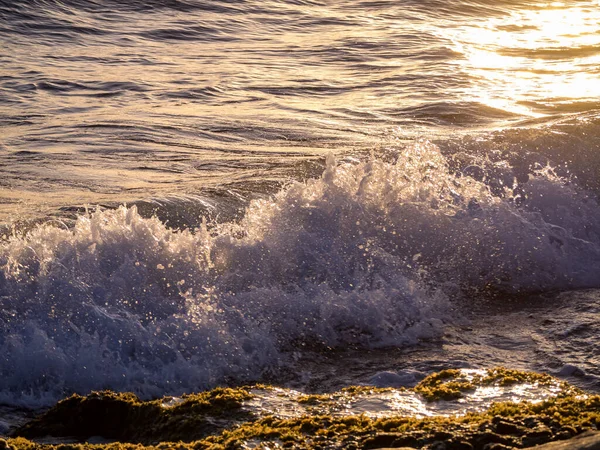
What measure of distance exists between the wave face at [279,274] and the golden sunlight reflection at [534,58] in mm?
3915

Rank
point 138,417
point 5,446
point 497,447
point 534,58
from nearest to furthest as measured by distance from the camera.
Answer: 1. point 497,447
2. point 5,446
3. point 138,417
4. point 534,58

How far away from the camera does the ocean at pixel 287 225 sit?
180 inches

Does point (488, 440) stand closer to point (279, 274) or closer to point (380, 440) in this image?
point (380, 440)

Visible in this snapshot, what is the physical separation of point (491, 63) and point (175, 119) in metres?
5.99

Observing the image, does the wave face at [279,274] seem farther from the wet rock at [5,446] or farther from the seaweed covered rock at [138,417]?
the wet rock at [5,446]

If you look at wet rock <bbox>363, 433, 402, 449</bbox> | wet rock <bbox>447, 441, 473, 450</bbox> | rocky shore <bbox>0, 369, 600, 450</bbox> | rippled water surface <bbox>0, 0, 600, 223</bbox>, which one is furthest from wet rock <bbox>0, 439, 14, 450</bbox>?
rippled water surface <bbox>0, 0, 600, 223</bbox>

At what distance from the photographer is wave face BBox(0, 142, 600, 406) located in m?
4.51

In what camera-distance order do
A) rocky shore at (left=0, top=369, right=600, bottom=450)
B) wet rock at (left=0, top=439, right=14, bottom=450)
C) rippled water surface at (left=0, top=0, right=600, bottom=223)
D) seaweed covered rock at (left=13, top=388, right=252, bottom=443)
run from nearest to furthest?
rocky shore at (left=0, top=369, right=600, bottom=450), wet rock at (left=0, top=439, right=14, bottom=450), seaweed covered rock at (left=13, top=388, right=252, bottom=443), rippled water surface at (left=0, top=0, right=600, bottom=223)

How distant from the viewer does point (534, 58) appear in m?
13.7

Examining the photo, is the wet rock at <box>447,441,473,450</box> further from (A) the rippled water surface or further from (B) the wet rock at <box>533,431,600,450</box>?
(A) the rippled water surface

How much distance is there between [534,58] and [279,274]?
9.62 metres

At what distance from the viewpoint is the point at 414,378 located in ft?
13.9

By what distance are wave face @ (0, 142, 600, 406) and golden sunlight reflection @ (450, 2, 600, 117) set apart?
3.92 m

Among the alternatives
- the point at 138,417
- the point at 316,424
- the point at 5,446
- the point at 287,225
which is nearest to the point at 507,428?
the point at 316,424
